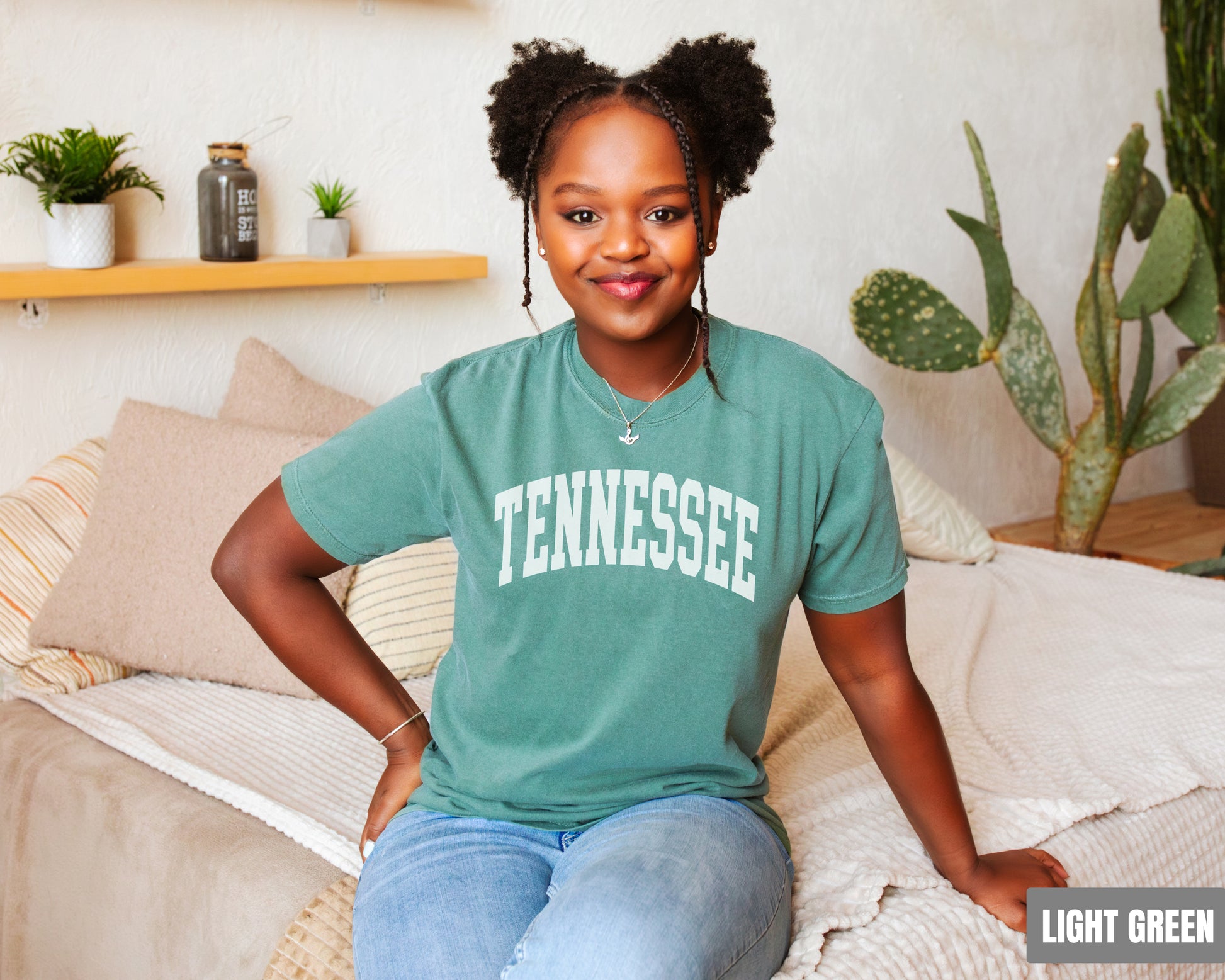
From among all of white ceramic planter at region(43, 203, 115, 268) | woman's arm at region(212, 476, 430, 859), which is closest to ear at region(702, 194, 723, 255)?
woman's arm at region(212, 476, 430, 859)

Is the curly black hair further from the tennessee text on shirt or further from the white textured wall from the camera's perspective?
the white textured wall

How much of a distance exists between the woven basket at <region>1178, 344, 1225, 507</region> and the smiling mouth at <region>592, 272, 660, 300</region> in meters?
3.08

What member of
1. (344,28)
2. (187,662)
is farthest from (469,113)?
(187,662)

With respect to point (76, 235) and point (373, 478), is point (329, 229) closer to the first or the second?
point (76, 235)

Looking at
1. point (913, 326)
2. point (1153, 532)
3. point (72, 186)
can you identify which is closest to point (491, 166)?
point (72, 186)

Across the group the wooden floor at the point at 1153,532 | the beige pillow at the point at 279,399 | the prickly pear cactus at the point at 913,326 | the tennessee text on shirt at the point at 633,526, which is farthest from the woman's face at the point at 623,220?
the wooden floor at the point at 1153,532

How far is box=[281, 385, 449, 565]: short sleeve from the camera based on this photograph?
3.23 feet

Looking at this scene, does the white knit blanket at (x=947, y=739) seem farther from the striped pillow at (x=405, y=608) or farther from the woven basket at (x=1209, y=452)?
the woven basket at (x=1209, y=452)

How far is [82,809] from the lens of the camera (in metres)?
1.31

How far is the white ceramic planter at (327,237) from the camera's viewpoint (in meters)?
1.90

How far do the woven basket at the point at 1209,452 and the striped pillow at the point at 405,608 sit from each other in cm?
270

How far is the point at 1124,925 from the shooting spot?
1202 mm

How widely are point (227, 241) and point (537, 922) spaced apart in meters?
1.25

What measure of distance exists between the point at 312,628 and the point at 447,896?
0.27 metres
